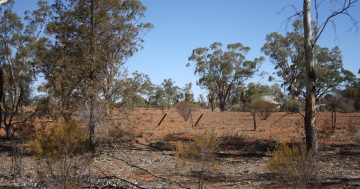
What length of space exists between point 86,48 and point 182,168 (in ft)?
24.8

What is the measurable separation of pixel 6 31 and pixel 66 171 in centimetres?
1980

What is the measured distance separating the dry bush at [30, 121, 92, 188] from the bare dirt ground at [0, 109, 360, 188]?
53 cm

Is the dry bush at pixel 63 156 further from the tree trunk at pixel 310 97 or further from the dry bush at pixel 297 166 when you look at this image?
the tree trunk at pixel 310 97

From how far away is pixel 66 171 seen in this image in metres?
9.17

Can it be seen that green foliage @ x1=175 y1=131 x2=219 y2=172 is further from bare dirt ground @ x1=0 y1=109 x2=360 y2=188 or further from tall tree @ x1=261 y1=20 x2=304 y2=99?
tall tree @ x1=261 y1=20 x2=304 y2=99

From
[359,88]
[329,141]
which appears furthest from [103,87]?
[359,88]

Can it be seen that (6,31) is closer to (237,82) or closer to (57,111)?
(57,111)

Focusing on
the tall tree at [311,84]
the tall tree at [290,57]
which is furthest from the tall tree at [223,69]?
the tall tree at [311,84]

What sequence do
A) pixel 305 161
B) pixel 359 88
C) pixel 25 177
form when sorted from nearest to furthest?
pixel 305 161, pixel 25 177, pixel 359 88

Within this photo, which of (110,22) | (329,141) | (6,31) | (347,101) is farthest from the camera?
(347,101)

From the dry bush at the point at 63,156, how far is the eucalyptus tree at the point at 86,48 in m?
6.63

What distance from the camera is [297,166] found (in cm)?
798

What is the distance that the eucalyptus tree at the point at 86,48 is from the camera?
17.8 meters

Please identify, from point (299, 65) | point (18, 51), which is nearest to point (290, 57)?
point (299, 65)
